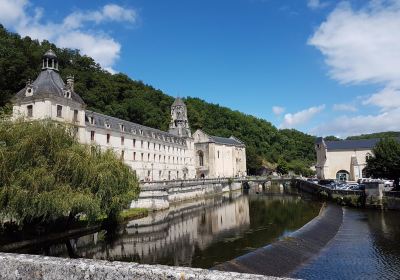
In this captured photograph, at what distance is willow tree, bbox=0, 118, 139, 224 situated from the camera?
18.2 m

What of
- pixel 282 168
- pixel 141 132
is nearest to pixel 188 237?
pixel 141 132

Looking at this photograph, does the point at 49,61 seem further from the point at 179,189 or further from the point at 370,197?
the point at 370,197

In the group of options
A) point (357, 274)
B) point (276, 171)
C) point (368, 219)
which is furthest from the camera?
point (276, 171)

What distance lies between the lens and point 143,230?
26266 millimetres

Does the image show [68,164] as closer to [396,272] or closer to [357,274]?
[357,274]

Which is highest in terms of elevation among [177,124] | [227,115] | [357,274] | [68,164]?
[227,115]

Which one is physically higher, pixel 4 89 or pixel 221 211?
pixel 4 89

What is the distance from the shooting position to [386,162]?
A: 40.2 m

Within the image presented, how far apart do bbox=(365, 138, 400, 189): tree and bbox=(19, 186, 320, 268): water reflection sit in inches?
435

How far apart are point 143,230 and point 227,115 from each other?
9883cm

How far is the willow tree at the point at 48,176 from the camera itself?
1817cm

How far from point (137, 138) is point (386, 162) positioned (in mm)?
32719

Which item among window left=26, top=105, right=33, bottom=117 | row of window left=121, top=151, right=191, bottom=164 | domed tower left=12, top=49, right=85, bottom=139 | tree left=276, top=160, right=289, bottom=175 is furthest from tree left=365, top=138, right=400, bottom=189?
tree left=276, top=160, right=289, bottom=175

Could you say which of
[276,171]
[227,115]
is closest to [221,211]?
[276,171]
